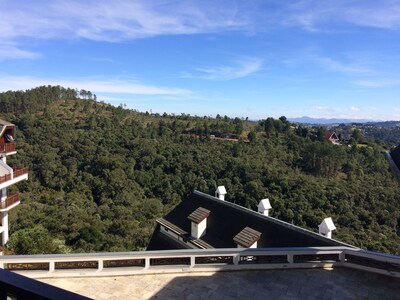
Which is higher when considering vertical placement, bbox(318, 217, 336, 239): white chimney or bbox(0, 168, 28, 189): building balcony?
bbox(0, 168, 28, 189): building balcony

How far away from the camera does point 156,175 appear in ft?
138

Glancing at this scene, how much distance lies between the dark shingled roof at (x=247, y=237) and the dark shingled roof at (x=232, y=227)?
0.23 m

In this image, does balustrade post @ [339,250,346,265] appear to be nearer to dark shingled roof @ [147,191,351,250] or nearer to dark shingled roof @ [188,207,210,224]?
dark shingled roof @ [147,191,351,250]

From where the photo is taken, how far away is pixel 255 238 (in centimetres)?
1061

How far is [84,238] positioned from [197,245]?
981 cm

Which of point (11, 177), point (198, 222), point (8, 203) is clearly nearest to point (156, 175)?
point (8, 203)

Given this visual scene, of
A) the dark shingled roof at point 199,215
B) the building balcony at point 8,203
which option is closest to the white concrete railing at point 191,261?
the dark shingled roof at point 199,215

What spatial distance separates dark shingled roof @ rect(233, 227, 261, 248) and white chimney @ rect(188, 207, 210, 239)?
1854mm

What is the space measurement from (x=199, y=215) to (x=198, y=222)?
38cm

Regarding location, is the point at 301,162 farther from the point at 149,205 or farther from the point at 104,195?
the point at 104,195

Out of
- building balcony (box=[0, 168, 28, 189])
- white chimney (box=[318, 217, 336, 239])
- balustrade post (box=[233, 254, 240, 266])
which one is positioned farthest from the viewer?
building balcony (box=[0, 168, 28, 189])

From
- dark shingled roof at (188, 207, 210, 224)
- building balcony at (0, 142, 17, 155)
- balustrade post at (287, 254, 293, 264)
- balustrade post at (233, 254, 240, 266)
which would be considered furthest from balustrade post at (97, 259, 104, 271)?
building balcony at (0, 142, 17, 155)

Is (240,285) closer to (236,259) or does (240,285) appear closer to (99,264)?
(236,259)

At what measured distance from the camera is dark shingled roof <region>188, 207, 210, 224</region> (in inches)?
485
